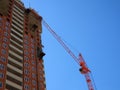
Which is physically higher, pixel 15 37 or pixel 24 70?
pixel 15 37

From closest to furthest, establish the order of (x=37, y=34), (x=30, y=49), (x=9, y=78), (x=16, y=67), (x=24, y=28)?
(x=9, y=78)
(x=16, y=67)
(x=30, y=49)
(x=24, y=28)
(x=37, y=34)

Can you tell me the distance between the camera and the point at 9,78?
73.9m

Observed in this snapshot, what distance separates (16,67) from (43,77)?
15088 millimetres

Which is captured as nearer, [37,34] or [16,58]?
[16,58]

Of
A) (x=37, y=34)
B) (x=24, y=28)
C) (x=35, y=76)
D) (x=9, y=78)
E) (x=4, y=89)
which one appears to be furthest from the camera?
(x=37, y=34)

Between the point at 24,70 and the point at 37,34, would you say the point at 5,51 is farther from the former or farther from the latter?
the point at 37,34

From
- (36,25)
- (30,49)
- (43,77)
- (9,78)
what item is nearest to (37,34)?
(36,25)

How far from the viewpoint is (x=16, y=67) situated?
264 ft

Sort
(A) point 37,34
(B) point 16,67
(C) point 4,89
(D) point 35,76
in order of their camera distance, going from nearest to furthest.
A: (C) point 4,89, (B) point 16,67, (D) point 35,76, (A) point 37,34

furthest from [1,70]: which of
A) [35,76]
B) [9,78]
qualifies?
[35,76]

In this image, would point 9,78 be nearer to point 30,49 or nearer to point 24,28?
point 30,49

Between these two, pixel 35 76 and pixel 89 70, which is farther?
pixel 89 70

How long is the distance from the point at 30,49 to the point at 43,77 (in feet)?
46.2

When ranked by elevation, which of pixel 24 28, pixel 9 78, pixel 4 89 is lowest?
pixel 4 89
